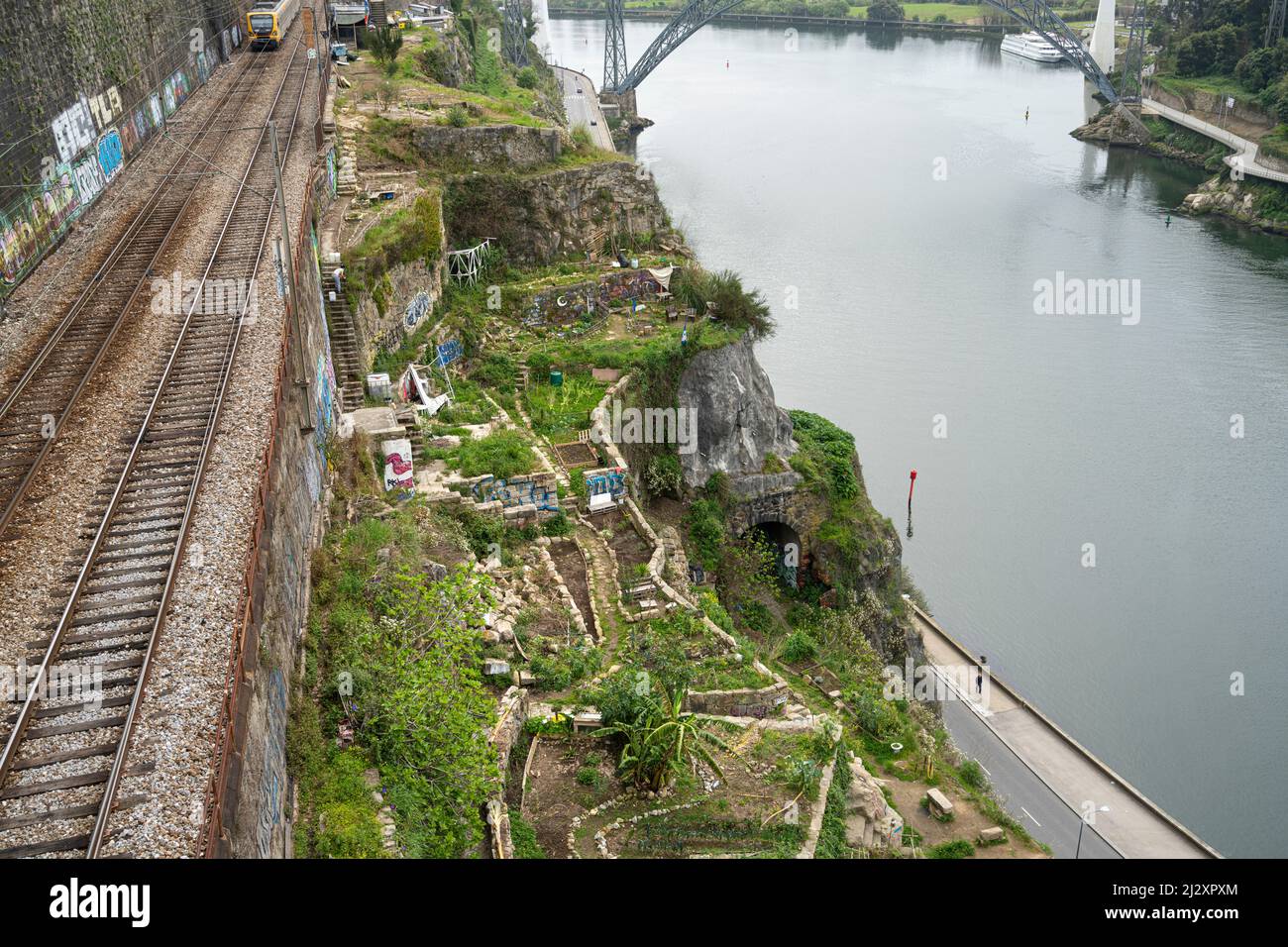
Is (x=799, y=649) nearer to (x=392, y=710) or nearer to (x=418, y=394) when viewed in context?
(x=418, y=394)

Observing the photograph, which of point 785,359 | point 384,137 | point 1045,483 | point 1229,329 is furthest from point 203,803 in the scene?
point 1229,329

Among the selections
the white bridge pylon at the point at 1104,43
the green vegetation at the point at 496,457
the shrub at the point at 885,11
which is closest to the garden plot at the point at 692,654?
the green vegetation at the point at 496,457

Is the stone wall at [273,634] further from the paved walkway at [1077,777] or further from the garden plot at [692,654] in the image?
the paved walkway at [1077,777]

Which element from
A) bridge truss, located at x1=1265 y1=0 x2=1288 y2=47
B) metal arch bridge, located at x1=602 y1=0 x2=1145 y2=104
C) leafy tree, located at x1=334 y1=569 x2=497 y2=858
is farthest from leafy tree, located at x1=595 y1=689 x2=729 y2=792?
bridge truss, located at x1=1265 y1=0 x2=1288 y2=47

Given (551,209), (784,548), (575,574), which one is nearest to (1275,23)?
(551,209)

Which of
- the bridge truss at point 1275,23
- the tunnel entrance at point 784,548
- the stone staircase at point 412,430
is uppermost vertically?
the bridge truss at point 1275,23

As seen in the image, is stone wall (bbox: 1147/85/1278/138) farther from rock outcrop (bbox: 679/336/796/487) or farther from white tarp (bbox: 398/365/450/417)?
white tarp (bbox: 398/365/450/417)
